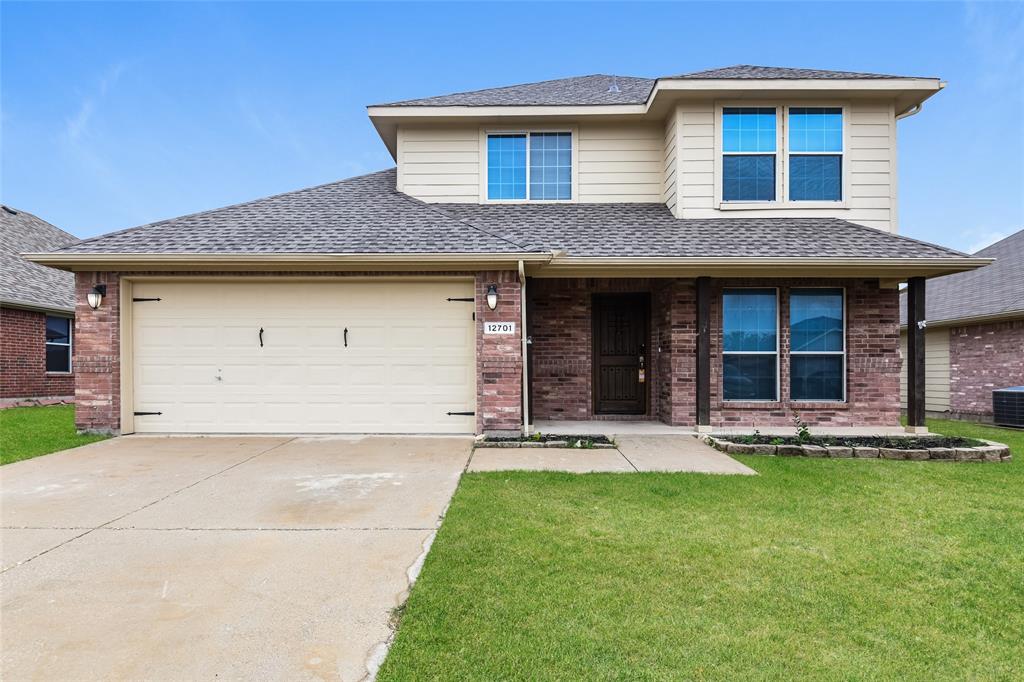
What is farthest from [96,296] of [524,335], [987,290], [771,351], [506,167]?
[987,290]

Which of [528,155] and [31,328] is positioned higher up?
[528,155]

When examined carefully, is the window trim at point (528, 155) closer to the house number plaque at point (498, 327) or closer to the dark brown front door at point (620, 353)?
the dark brown front door at point (620, 353)

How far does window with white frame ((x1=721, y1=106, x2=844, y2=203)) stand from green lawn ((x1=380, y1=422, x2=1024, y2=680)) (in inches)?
216

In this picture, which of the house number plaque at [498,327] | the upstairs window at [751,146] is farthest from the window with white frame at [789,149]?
the house number plaque at [498,327]

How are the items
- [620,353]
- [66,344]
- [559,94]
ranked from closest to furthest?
[620,353], [559,94], [66,344]

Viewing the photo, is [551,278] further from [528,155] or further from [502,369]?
[528,155]

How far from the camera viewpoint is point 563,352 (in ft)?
29.8

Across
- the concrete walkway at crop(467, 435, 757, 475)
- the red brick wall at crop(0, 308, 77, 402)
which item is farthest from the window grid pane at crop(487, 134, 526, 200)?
the red brick wall at crop(0, 308, 77, 402)

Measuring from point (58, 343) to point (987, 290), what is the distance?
2249cm

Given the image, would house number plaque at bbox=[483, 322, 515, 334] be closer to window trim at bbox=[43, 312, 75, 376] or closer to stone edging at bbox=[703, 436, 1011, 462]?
stone edging at bbox=[703, 436, 1011, 462]

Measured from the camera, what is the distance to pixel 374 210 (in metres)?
8.84

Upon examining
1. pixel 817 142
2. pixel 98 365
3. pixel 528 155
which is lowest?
pixel 98 365

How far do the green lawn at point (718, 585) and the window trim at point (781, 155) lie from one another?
5254 mm

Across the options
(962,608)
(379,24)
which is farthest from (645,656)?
(379,24)
